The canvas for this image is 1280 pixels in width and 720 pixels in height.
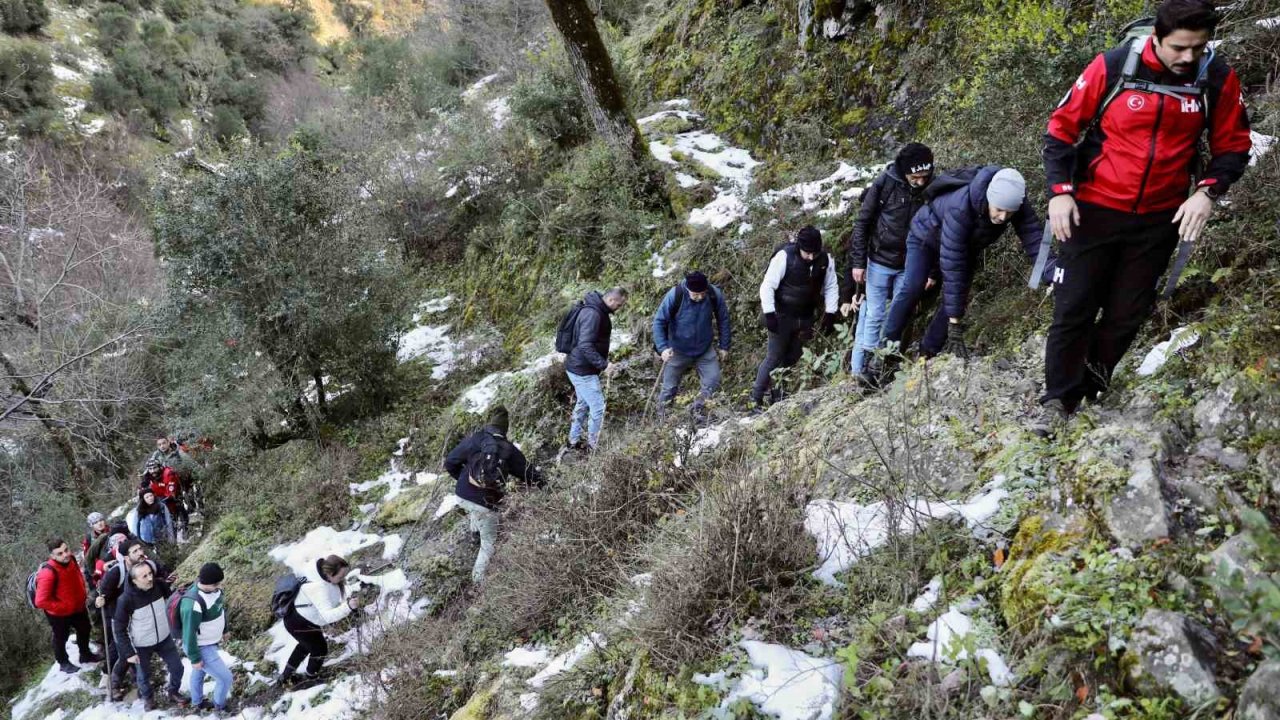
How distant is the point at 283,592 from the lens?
5.84 metres

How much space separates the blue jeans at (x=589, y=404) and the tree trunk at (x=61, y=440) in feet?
38.3

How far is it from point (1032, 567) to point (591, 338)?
453cm

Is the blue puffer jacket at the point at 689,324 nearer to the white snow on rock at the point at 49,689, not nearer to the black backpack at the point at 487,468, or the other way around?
the black backpack at the point at 487,468

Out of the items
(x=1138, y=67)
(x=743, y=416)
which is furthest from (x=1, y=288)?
(x=1138, y=67)

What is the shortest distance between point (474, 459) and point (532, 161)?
27.4 ft

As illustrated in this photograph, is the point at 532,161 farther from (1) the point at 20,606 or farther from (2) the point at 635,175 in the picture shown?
(1) the point at 20,606

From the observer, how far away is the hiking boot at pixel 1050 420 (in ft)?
11.0

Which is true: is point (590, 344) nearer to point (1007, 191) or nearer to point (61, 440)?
point (1007, 191)

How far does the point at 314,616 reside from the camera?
5.93 meters

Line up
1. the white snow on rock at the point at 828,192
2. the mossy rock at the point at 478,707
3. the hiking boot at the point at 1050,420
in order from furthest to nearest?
the white snow on rock at the point at 828,192, the mossy rock at the point at 478,707, the hiking boot at the point at 1050,420

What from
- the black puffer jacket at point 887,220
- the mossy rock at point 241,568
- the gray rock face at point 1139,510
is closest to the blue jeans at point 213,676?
the mossy rock at point 241,568

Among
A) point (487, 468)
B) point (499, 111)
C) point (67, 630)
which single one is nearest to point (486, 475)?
point (487, 468)

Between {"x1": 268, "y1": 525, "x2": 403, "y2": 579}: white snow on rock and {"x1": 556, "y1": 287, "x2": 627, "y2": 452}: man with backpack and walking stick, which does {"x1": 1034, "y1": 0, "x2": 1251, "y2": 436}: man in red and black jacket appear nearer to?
{"x1": 556, "y1": 287, "x2": 627, "y2": 452}: man with backpack and walking stick

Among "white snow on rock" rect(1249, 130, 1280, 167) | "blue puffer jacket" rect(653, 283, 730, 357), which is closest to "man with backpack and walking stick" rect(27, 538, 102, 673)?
"blue puffer jacket" rect(653, 283, 730, 357)
